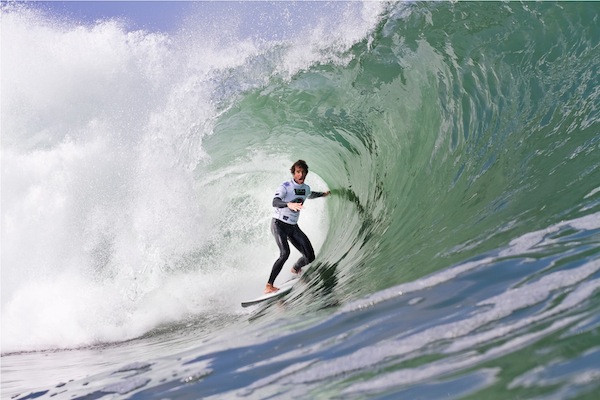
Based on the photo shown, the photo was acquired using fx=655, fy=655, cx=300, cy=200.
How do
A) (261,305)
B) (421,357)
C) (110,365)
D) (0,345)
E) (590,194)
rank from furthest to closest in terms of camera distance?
(0,345), (261,305), (110,365), (590,194), (421,357)

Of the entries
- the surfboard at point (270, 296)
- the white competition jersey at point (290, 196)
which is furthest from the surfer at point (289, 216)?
the surfboard at point (270, 296)

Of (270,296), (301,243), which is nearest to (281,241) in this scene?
(301,243)

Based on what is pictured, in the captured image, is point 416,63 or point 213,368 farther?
point 416,63

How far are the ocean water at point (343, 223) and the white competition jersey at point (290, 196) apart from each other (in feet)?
2.32

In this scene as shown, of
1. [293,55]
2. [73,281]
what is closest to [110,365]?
[73,281]

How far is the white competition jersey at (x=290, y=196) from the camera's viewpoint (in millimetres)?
7906

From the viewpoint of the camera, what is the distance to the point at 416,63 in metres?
8.86

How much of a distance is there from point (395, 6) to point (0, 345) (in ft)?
23.9

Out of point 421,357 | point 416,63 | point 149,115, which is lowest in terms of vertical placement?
point 421,357

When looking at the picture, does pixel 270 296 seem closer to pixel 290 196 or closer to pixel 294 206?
pixel 294 206

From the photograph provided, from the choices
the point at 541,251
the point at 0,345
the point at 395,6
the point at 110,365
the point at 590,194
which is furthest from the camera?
the point at 395,6

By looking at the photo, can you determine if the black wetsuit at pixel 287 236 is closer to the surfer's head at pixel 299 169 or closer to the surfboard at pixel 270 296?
the surfer's head at pixel 299 169

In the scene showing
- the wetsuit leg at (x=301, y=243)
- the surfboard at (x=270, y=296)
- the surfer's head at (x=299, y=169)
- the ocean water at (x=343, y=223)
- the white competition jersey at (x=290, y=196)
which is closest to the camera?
the ocean water at (x=343, y=223)

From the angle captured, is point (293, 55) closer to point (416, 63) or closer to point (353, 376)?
point (416, 63)
